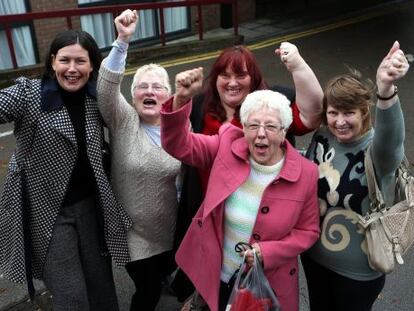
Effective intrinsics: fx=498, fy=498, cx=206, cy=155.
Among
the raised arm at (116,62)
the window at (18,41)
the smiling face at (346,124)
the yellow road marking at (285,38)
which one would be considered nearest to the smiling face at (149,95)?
the raised arm at (116,62)

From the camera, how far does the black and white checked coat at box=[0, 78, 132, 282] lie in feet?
8.04

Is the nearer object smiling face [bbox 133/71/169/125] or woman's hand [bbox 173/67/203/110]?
woman's hand [bbox 173/67/203/110]

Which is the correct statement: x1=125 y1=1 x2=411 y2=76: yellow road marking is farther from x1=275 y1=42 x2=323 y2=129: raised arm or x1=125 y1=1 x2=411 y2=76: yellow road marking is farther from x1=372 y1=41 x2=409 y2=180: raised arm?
x1=372 y1=41 x2=409 y2=180: raised arm

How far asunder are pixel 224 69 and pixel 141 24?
8.97 m

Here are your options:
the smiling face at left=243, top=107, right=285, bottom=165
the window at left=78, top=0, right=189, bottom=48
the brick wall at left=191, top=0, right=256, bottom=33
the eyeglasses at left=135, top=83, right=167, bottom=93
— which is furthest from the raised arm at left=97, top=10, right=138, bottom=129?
the brick wall at left=191, top=0, right=256, bottom=33

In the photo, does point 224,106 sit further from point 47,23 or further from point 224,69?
point 47,23

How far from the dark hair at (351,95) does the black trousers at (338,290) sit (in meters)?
0.77

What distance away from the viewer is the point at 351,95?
7.73 feet

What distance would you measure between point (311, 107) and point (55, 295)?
1.69 metres

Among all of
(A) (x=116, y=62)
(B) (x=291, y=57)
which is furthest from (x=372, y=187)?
(A) (x=116, y=62)

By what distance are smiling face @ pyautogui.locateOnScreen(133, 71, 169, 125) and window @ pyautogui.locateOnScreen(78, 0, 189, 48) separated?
812 centimetres

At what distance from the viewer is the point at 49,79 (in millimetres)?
2594

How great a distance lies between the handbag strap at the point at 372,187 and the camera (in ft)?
7.48

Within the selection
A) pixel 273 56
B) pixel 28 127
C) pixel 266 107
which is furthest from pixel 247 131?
pixel 273 56
